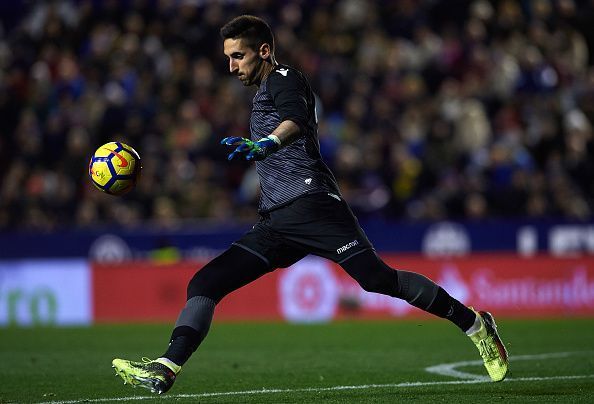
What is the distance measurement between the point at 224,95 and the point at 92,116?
2418 mm

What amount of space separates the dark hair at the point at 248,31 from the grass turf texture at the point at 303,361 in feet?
7.38

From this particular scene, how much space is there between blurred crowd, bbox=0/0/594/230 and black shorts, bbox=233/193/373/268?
10239mm

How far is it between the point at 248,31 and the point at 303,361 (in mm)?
3760

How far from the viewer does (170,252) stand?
18.0m

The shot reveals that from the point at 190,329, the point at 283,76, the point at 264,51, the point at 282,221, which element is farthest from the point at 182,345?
the point at 264,51

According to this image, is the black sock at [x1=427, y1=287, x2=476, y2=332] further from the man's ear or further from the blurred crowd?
the blurred crowd

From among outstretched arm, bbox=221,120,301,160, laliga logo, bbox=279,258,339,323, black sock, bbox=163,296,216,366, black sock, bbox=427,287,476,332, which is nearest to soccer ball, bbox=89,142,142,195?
black sock, bbox=163,296,216,366

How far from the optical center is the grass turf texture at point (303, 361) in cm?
736

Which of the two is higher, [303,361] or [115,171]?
[115,171]

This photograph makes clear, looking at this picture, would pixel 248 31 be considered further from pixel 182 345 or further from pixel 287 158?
pixel 182 345

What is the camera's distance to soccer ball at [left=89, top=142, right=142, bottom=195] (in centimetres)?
750

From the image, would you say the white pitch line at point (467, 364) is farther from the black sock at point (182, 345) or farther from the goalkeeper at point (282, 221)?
the black sock at point (182, 345)

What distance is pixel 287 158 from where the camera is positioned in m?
7.13

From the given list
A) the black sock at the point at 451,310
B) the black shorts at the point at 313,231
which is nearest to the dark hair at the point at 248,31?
the black shorts at the point at 313,231
